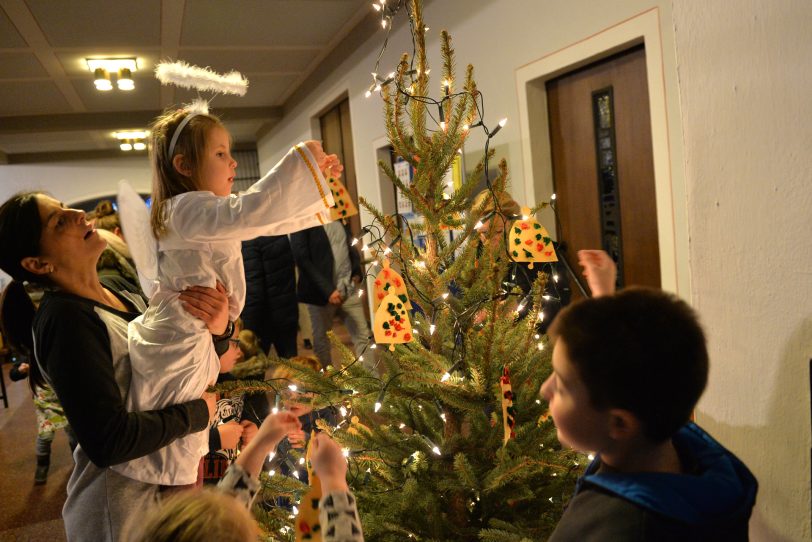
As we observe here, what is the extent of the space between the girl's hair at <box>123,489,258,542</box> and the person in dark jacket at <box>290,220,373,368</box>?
3599mm

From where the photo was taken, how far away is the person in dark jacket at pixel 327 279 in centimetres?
457

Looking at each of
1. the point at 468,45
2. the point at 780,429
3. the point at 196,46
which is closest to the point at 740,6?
the point at 780,429

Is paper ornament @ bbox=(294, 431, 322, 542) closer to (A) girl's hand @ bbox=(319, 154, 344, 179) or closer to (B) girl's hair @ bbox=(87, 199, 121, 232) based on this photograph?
(A) girl's hand @ bbox=(319, 154, 344, 179)

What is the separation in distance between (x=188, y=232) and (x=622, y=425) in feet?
3.50

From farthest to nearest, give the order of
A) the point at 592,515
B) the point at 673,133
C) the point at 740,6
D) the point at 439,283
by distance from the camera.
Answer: the point at 673,133, the point at 439,283, the point at 740,6, the point at 592,515

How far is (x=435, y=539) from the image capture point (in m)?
1.50

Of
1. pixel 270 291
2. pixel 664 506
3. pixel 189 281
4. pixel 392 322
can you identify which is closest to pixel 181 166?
pixel 189 281

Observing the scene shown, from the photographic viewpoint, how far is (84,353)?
1230 mm

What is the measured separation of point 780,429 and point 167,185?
155cm

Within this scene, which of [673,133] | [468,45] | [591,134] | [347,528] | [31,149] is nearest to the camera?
[347,528]

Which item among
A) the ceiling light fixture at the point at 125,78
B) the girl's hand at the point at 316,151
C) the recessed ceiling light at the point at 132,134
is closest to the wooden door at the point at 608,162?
the girl's hand at the point at 316,151

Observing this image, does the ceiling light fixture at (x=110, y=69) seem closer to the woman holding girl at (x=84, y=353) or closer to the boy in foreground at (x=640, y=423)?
the woman holding girl at (x=84, y=353)

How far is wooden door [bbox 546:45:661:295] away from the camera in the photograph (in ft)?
9.37

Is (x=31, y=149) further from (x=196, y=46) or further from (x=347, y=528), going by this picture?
(x=347, y=528)
